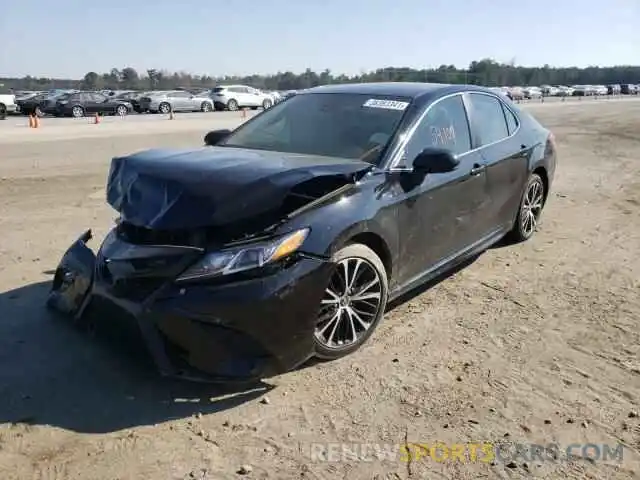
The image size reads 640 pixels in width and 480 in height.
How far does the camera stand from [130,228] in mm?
3531

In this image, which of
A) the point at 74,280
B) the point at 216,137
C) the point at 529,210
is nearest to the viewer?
the point at 74,280

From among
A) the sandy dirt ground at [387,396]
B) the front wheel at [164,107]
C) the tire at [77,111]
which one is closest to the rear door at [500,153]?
the sandy dirt ground at [387,396]

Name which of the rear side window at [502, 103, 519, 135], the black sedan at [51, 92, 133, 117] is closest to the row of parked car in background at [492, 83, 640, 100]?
the black sedan at [51, 92, 133, 117]

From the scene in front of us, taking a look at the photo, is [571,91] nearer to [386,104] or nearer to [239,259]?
[386,104]

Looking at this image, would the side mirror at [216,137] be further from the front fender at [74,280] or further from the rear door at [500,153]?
the rear door at [500,153]

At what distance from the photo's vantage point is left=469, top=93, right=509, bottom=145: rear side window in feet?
16.7

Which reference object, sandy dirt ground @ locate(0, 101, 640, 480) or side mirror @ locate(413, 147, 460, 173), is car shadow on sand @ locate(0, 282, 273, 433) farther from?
side mirror @ locate(413, 147, 460, 173)

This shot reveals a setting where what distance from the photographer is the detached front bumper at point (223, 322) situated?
10.00 ft

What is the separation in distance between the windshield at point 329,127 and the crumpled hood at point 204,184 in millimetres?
303

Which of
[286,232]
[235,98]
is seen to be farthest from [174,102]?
[286,232]

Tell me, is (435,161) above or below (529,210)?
above

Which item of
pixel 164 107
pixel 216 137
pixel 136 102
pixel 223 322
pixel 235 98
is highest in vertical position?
pixel 235 98

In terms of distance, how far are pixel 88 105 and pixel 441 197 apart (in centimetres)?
3436

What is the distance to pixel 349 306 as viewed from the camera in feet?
12.0
